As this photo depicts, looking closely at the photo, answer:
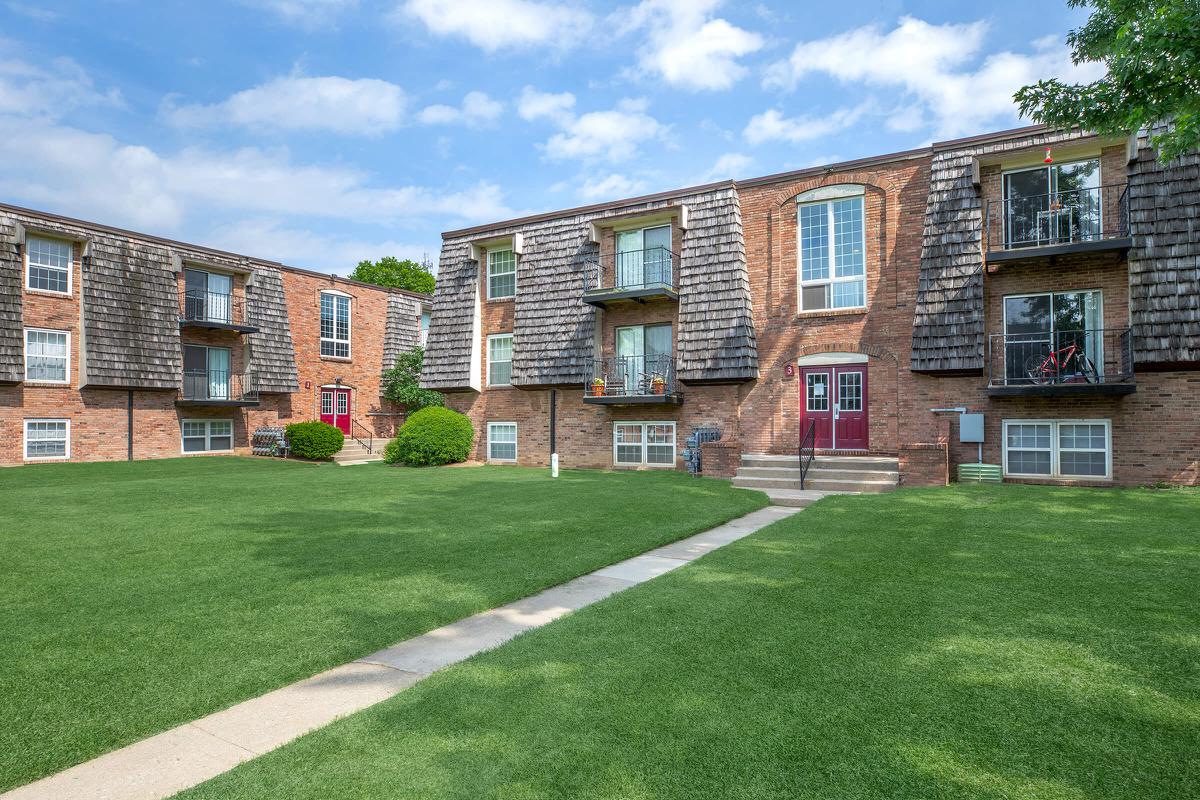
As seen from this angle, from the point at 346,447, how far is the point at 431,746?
78.0 ft

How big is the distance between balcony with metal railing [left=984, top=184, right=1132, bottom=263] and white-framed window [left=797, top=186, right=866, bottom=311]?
2697 millimetres

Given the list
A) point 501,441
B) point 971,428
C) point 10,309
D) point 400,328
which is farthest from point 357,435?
point 971,428

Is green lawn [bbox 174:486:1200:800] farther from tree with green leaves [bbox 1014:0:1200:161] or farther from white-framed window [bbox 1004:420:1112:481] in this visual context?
white-framed window [bbox 1004:420:1112:481]

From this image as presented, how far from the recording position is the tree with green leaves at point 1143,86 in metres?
6.62

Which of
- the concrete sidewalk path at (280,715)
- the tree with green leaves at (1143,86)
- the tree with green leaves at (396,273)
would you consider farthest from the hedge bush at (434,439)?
the tree with green leaves at (396,273)

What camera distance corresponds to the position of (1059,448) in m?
13.8

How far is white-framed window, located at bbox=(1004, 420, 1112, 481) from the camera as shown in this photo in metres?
13.4

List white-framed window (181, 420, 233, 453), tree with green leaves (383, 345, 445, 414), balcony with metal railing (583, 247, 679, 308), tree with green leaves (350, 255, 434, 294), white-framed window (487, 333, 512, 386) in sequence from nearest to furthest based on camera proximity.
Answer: balcony with metal railing (583, 247, 679, 308) < white-framed window (487, 333, 512, 386) < white-framed window (181, 420, 233, 453) < tree with green leaves (383, 345, 445, 414) < tree with green leaves (350, 255, 434, 294)

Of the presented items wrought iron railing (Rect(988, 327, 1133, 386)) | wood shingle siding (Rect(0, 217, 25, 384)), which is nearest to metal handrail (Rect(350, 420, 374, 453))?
wood shingle siding (Rect(0, 217, 25, 384))

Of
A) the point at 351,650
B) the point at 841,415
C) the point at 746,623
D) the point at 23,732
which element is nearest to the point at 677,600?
the point at 746,623

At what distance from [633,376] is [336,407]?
15.1m

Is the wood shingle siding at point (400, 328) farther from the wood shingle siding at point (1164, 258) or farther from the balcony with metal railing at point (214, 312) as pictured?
the wood shingle siding at point (1164, 258)

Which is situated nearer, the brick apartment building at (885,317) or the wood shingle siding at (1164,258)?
the wood shingle siding at (1164,258)

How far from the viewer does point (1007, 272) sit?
14172 millimetres
